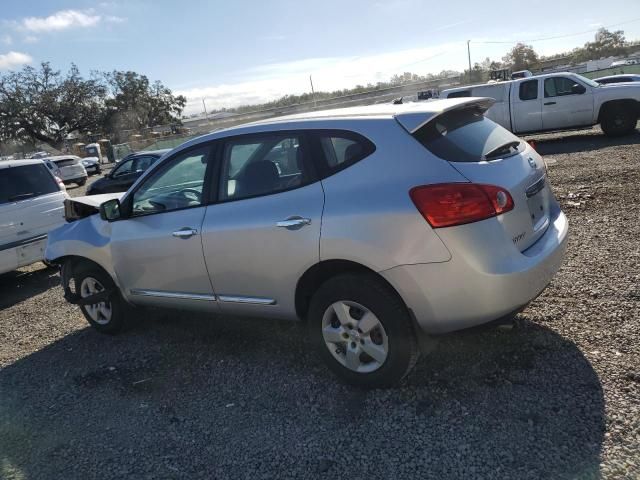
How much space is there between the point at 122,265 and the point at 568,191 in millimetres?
6841

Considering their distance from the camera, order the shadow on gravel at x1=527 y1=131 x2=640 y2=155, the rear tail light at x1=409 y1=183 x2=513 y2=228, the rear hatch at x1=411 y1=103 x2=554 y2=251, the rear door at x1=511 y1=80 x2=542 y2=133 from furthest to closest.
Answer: the rear door at x1=511 y1=80 x2=542 y2=133 < the shadow on gravel at x1=527 y1=131 x2=640 y2=155 < the rear hatch at x1=411 y1=103 x2=554 y2=251 < the rear tail light at x1=409 y1=183 x2=513 y2=228

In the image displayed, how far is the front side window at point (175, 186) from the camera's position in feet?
13.1

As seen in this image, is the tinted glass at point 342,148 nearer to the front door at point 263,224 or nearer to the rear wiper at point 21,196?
the front door at point 263,224

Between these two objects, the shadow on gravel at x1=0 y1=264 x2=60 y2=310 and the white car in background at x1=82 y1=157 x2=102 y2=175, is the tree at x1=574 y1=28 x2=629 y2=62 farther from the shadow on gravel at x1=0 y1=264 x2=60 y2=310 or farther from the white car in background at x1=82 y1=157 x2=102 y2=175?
the shadow on gravel at x1=0 y1=264 x2=60 y2=310

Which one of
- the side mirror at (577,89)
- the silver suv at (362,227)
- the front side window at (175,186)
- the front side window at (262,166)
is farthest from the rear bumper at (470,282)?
the side mirror at (577,89)

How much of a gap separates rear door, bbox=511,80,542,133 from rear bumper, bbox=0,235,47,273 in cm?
1280

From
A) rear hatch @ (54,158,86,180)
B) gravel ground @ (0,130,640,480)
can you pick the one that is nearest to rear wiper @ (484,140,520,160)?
gravel ground @ (0,130,640,480)

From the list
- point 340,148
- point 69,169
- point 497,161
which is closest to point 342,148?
point 340,148

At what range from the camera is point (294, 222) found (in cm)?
326

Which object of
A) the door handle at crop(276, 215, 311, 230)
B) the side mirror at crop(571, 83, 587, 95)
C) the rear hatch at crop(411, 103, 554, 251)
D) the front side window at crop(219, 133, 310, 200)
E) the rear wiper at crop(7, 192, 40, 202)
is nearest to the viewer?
the rear hatch at crop(411, 103, 554, 251)

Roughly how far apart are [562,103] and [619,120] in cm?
154

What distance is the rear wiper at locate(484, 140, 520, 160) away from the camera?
312 centimetres

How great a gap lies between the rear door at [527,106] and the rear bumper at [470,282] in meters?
13.1

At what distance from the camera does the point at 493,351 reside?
3580mm
